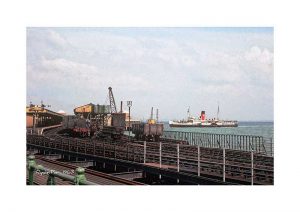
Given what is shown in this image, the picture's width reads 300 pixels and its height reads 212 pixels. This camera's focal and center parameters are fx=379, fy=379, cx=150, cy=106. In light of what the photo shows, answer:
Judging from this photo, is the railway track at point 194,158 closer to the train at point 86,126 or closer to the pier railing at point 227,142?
the pier railing at point 227,142

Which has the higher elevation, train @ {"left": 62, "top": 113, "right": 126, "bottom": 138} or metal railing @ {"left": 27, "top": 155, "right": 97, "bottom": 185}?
metal railing @ {"left": 27, "top": 155, "right": 97, "bottom": 185}

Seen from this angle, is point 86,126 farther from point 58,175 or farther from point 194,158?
point 58,175

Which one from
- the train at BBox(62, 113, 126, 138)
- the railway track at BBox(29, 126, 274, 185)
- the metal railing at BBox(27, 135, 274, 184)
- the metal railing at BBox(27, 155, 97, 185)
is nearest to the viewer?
the metal railing at BBox(27, 155, 97, 185)

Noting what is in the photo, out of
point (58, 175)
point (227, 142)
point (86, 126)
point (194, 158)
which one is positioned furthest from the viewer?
point (86, 126)

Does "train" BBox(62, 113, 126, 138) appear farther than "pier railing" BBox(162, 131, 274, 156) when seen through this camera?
Yes

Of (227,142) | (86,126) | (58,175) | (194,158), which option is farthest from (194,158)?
(86,126)

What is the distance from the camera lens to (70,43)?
14117 millimetres

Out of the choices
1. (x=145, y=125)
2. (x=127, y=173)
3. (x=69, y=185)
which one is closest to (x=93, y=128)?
(x=145, y=125)

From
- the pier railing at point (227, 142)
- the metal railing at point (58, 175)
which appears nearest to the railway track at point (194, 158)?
the pier railing at point (227, 142)

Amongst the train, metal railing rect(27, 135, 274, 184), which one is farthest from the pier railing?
the train

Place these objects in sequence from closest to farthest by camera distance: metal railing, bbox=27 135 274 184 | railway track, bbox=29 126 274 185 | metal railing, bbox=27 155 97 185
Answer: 1. metal railing, bbox=27 155 97 185
2. metal railing, bbox=27 135 274 184
3. railway track, bbox=29 126 274 185

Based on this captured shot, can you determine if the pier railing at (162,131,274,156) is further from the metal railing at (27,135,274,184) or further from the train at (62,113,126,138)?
the train at (62,113,126,138)
